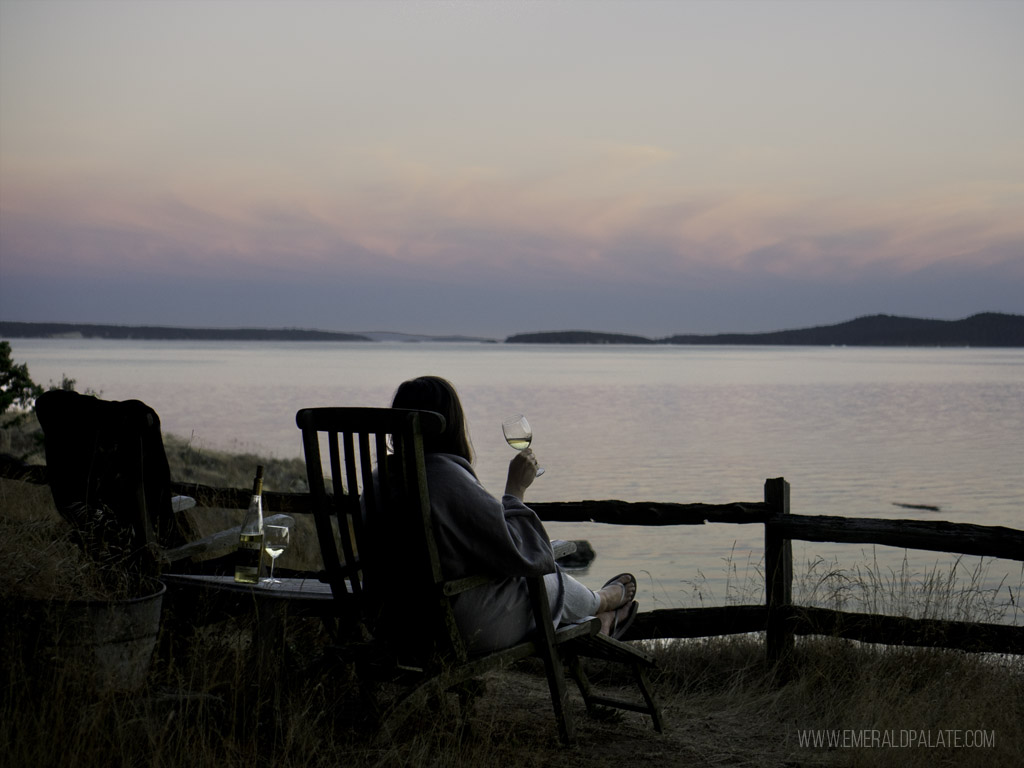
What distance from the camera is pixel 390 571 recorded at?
3770 millimetres

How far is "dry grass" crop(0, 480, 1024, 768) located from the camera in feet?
11.0

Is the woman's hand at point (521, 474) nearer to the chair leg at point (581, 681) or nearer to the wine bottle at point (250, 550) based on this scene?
the chair leg at point (581, 681)

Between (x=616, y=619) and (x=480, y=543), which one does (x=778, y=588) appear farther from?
(x=480, y=543)

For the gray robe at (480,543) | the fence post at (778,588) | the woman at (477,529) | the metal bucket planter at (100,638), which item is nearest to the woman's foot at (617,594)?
→ the woman at (477,529)

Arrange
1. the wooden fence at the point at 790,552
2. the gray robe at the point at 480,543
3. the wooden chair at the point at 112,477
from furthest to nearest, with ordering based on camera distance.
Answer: the wooden fence at the point at 790,552 → the wooden chair at the point at 112,477 → the gray robe at the point at 480,543

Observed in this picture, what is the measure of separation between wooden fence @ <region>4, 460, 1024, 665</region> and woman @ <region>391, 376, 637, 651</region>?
1859 mm

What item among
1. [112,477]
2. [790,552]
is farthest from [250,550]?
[790,552]

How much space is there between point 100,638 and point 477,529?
143cm

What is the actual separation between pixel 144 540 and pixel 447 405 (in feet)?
4.88

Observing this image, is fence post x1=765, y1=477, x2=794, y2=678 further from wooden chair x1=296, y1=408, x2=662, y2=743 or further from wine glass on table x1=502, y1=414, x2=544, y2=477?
wine glass on table x1=502, y1=414, x2=544, y2=477

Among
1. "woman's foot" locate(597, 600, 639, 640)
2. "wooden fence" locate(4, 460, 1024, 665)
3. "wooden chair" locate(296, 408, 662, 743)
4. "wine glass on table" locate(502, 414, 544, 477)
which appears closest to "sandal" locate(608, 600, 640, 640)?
"woman's foot" locate(597, 600, 639, 640)

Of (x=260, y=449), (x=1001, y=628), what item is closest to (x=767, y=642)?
(x=1001, y=628)

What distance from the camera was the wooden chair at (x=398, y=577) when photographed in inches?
140

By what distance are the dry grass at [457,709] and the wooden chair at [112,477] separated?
0.54 ft
